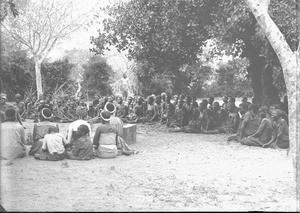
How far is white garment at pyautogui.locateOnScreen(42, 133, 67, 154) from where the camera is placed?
30.1 ft

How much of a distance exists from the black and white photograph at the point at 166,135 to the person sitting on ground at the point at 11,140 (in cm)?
2

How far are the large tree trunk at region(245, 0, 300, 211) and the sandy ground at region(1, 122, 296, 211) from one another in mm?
640

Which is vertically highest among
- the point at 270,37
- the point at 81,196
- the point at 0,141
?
the point at 270,37

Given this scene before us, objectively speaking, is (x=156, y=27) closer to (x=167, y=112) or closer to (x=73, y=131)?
(x=167, y=112)

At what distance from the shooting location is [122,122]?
13.4 meters

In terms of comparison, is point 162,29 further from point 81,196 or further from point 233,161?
point 81,196

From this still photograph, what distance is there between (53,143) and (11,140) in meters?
1.03

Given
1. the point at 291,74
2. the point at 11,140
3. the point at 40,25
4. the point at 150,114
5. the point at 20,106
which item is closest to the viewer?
the point at 291,74

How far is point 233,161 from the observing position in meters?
9.48

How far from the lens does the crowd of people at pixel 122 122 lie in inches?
372

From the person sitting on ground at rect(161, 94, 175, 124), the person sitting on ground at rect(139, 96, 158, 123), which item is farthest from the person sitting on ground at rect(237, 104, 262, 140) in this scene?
the person sitting on ground at rect(139, 96, 158, 123)

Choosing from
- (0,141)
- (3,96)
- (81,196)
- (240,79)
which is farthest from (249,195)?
(240,79)

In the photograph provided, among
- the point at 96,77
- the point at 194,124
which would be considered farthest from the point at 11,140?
the point at 96,77

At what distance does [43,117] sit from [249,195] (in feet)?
18.8
